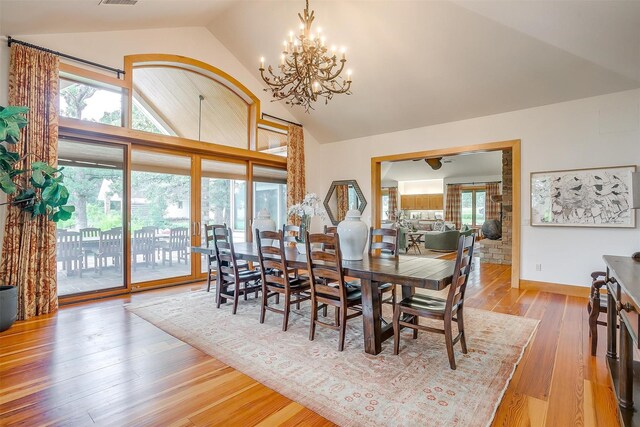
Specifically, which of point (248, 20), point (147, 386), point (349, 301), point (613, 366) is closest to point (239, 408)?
point (147, 386)

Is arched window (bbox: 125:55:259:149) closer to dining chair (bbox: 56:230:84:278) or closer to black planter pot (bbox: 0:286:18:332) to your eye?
dining chair (bbox: 56:230:84:278)

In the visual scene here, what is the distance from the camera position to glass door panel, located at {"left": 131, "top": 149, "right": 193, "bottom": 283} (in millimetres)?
4727

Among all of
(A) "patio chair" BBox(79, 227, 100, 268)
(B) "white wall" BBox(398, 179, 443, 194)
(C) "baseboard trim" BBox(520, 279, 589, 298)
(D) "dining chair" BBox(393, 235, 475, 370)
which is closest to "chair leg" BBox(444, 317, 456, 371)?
(D) "dining chair" BBox(393, 235, 475, 370)

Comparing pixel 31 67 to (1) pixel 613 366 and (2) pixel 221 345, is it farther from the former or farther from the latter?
(1) pixel 613 366

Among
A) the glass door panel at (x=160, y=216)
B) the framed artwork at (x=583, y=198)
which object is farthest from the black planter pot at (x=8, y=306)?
the framed artwork at (x=583, y=198)

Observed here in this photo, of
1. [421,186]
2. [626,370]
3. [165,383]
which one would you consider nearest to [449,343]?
[626,370]

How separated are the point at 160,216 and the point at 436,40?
15.4 feet

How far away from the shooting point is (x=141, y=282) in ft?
15.5

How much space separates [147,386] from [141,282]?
9.94ft

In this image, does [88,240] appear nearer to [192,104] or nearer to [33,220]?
[33,220]

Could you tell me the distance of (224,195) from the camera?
18.8 ft

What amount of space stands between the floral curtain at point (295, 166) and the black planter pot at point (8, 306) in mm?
4214

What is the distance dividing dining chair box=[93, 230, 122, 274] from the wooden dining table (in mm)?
2919

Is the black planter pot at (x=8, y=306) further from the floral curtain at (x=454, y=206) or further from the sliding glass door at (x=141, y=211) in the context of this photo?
the floral curtain at (x=454, y=206)
